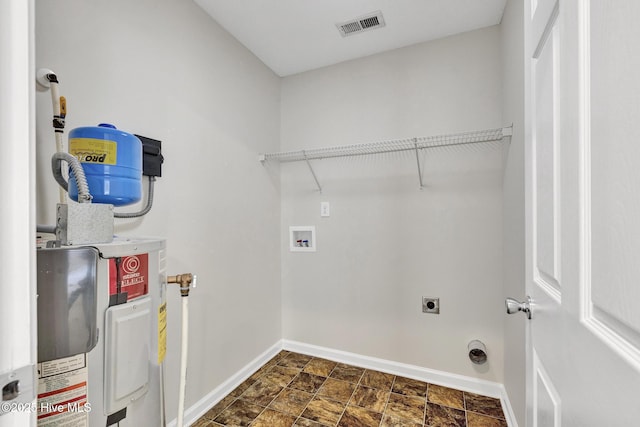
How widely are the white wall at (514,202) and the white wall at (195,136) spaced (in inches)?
69.6

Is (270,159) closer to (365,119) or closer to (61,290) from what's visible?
(365,119)

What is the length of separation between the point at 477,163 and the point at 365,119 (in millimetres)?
917

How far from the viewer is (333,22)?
190cm

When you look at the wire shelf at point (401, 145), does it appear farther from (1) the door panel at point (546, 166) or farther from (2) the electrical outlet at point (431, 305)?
(2) the electrical outlet at point (431, 305)

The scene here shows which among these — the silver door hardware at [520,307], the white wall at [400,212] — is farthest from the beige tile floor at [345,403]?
the silver door hardware at [520,307]

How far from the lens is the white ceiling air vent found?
1852 mm

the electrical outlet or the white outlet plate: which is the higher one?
the white outlet plate

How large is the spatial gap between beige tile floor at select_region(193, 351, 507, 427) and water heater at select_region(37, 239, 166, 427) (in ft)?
3.39

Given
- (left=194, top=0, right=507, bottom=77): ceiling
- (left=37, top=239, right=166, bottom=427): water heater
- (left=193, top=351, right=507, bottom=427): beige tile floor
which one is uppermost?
(left=194, top=0, right=507, bottom=77): ceiling

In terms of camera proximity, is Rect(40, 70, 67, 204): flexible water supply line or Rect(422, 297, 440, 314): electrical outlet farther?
Rect(422, 297, 440, 314): electrical outlet

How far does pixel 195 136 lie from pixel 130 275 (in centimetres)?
116

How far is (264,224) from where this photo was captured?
2381mm

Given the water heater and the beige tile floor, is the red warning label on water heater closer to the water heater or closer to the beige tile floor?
the water heater

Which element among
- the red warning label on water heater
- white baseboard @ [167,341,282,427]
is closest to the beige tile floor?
white baseboard @ [167,341,282,427]
